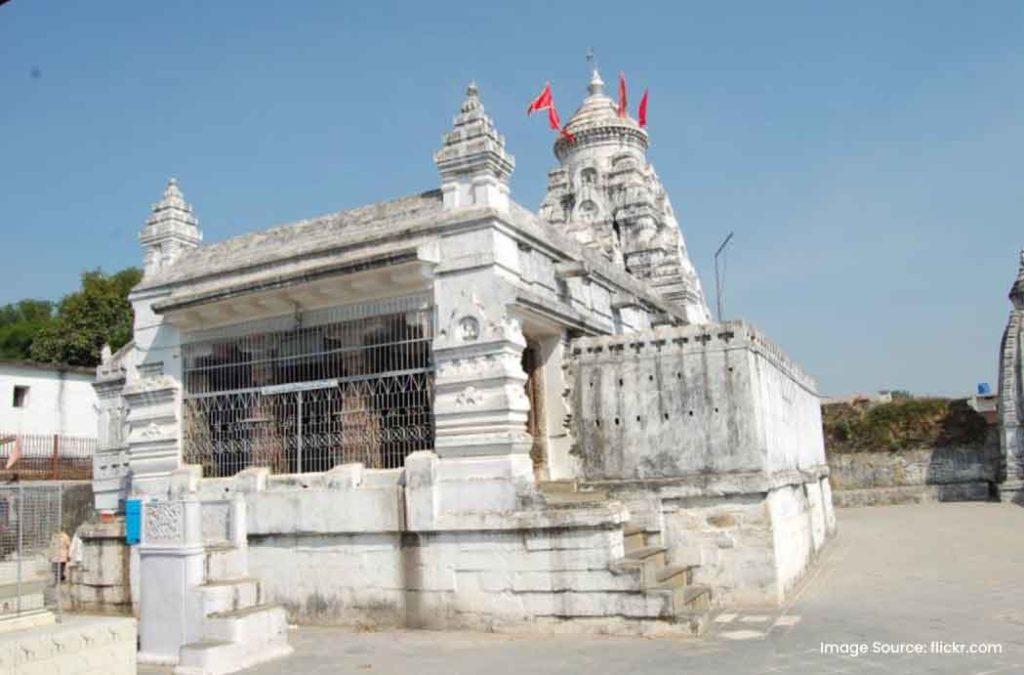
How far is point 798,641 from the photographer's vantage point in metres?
9.20

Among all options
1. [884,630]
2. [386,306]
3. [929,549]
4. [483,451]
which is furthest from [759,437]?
[929,549]

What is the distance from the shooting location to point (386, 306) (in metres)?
12.4

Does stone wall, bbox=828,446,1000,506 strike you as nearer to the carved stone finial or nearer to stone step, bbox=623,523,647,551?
stone step, bbox=623,523,647,551

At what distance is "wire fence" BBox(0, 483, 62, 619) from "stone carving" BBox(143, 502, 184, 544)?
0.98m

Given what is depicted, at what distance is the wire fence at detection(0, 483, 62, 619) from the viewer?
8.42m

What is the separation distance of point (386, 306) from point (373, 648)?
15.1 ft

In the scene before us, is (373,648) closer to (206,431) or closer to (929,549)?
(206,431)

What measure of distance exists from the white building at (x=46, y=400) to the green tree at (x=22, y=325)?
514 inches

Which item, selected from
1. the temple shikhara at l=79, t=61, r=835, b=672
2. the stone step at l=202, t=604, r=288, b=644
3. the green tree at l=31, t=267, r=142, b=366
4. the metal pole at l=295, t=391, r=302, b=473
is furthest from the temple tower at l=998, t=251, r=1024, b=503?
the green tree at l=31, t=267, r=142, b=366

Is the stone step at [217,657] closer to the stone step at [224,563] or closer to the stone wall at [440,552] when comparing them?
the stone step at [224,563]

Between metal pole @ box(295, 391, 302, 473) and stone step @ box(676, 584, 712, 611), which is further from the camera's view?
metal pole @ box(295, 391, 302, 473)

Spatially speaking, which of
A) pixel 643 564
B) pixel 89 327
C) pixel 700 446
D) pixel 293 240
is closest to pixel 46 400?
pixel 89 327

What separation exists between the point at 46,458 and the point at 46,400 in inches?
162

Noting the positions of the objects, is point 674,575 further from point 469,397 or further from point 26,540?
point 26,540
